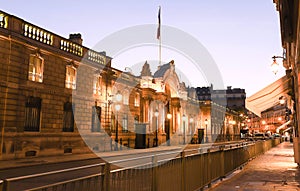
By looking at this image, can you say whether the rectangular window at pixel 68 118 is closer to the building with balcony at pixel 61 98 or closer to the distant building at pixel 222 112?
the building with balcony at pixel 61 98

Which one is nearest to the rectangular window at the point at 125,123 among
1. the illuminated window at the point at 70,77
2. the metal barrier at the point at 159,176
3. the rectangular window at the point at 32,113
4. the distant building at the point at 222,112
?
the illuminated window at the point at 70,77

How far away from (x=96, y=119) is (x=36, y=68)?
911 centimetres

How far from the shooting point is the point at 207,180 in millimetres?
9594

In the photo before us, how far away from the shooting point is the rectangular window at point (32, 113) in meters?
22.5

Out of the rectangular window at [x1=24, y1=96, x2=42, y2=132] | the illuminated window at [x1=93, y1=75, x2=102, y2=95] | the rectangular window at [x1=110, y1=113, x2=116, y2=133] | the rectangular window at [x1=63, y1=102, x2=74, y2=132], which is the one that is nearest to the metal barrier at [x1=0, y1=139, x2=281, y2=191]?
the rectangular window at [x1=24, y1=96, x2=42, y2=132]

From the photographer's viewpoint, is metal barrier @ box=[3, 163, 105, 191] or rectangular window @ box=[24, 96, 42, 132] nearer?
metal barrier @ box=[3, 163, 105, 191]

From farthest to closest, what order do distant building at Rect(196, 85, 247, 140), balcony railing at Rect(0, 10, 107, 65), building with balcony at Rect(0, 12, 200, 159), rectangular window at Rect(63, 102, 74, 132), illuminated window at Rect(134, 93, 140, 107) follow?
1. distant building at Rect(196, 85, 247, 140)
2. illuminated window at Rect(134, 93, 140, 107)
3. rectangular window at Rect(63, 102, 74, 132)
4. building with balcony at Rect(0, 12, 200, 159)
5. balcony railing at Rect(0, 10, 107, 65)

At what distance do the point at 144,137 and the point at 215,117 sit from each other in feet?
123

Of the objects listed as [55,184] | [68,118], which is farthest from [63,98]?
[55,184]

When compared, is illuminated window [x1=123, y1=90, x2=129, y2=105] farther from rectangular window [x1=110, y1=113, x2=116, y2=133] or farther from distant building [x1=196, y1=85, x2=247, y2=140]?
distant building [x1=196, y1=85, x2=247, y2=140]

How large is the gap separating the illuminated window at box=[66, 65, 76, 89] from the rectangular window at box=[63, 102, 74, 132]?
5.41 feet

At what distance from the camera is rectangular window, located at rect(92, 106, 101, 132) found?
30.4 m

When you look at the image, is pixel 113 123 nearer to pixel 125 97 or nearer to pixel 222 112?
pixel 125 97

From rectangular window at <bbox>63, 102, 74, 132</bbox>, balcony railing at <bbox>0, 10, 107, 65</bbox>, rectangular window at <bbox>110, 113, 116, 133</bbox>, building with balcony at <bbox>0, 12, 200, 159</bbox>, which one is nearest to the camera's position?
balcony railing at <bbox>0, 10, 107, 65</bbox>
